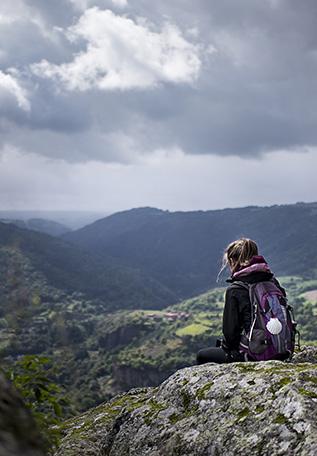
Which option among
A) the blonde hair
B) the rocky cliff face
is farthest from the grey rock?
the rocky cliff face

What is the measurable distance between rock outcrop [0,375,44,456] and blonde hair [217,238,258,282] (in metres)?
6.37

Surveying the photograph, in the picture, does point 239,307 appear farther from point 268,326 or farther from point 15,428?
point 15,428

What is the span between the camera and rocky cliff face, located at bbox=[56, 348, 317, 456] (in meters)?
5.56

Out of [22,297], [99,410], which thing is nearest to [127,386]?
[99,410]

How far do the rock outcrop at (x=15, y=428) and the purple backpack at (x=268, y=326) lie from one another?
595cm

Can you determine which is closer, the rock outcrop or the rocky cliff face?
the rock outcrop

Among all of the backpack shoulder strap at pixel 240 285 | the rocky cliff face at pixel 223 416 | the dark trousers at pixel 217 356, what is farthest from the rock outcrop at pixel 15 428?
the dark trousers at pixel 217 356

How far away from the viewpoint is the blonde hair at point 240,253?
9.64 m

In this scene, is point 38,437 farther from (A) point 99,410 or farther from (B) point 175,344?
(B) point 175,344

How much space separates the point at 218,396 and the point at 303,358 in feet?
19.7

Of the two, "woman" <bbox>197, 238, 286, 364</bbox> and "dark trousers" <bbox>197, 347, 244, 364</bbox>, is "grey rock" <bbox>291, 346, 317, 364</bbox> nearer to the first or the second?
"dark trousers" <bbox>197, 347, 244, 364</bbox>

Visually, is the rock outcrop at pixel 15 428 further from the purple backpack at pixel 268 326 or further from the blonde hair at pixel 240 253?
the blonde hair at pixel 240 253

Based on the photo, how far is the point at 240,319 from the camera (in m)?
9.21

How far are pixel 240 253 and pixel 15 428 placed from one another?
706 cm
